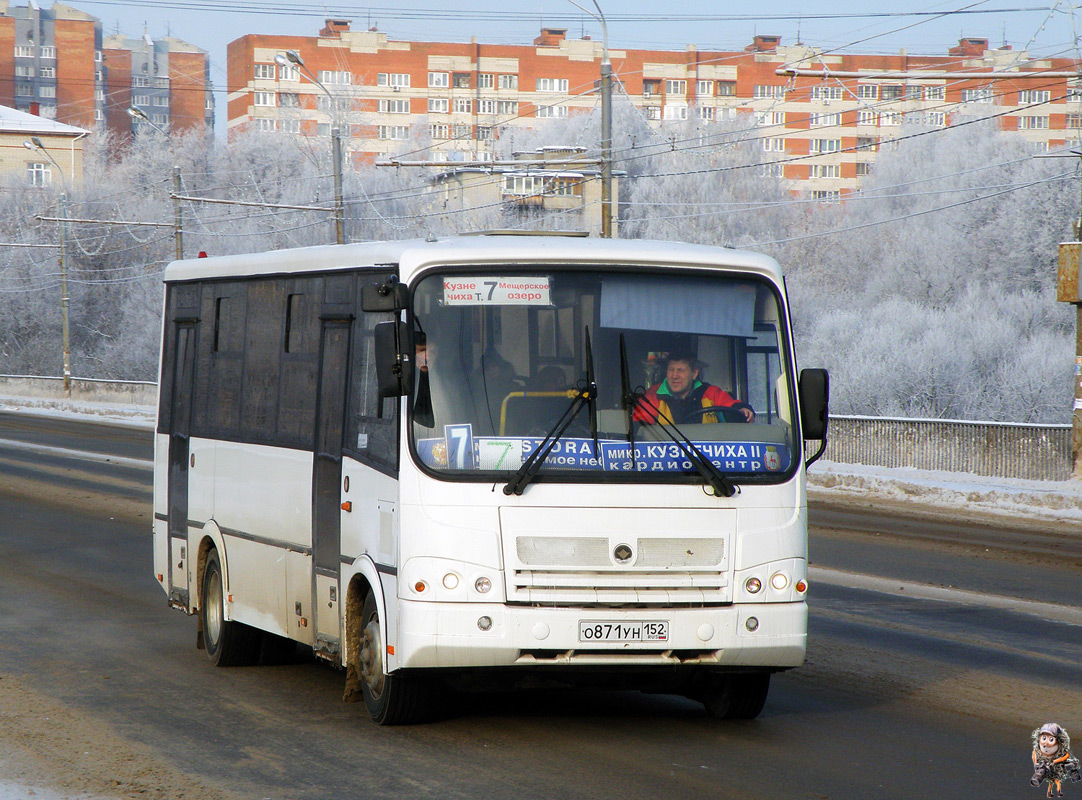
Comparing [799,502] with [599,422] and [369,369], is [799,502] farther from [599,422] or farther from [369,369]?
[369,369]

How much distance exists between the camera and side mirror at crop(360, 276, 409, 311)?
733 centimetres

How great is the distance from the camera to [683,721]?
7.89 meters

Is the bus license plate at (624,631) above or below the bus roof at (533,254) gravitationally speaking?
below

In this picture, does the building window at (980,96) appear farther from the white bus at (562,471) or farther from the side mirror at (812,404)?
the white bus at (562,471)

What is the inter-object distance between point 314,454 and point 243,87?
139 metres

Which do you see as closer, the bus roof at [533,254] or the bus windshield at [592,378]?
the bus windshield at [592,378]

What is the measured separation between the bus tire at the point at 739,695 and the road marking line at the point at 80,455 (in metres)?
21.2

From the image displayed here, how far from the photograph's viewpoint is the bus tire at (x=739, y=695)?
7.79m

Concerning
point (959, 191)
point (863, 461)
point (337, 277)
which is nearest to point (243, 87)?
point (959, 191)

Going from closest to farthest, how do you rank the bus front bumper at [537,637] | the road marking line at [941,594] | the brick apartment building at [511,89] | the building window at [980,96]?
the bus front bumper at [537,637] < the road marking line at [941,594] < the building window at [980,96] < the brick apartment building at [511,89]

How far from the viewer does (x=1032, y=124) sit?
452 ft

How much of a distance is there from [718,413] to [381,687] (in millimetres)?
2119

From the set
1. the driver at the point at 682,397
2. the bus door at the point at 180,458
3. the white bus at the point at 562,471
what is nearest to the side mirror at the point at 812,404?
the white bus at the point at 562,471

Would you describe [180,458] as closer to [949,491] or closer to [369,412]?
[369,412]
